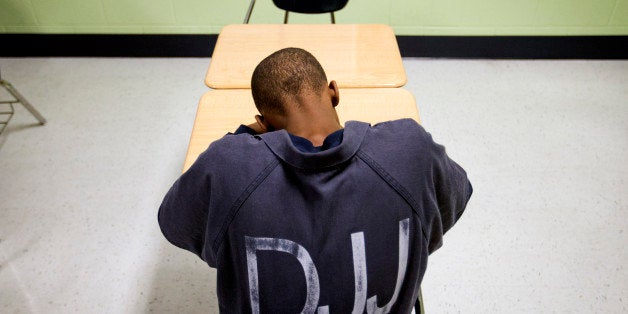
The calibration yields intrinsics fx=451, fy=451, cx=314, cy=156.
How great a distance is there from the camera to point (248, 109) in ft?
4.54

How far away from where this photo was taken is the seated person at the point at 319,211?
72 cm

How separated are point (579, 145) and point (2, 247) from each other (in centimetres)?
275

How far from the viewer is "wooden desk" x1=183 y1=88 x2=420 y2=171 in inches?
52.0

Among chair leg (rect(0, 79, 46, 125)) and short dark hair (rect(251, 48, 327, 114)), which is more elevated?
short dark hair (rect(251, 48, 327, 114))

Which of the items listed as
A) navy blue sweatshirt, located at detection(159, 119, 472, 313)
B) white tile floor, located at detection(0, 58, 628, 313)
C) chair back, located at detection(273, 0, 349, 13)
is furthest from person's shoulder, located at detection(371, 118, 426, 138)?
chair back, located at detection(273, 0, 349, 13)

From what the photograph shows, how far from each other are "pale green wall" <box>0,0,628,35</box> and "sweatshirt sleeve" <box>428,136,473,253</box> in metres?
2.13

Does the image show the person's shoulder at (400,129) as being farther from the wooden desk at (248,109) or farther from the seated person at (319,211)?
the wooden desk at (248,109)

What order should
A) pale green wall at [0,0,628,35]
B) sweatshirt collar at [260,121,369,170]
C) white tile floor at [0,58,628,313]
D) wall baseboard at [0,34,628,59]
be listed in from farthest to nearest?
1. wall baseboard at [0,34,628,59]
2. pale green wall at [0,0,628,35]
3. white tile floor at [0,58,628,313]
4. sweatshirt collar at [260,121,369,170]

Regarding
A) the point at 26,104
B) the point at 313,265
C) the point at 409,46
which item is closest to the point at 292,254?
the point at 313,265

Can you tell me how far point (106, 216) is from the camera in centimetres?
200

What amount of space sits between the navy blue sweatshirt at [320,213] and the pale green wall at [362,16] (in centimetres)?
226

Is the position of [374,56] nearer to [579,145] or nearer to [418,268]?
[418,268]

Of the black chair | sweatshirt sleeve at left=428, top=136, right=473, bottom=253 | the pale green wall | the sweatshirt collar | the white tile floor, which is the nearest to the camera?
the sweatshirt collar

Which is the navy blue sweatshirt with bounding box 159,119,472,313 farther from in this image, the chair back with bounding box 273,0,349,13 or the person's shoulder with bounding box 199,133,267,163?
the chair back with bounding box 273,0,349,13
